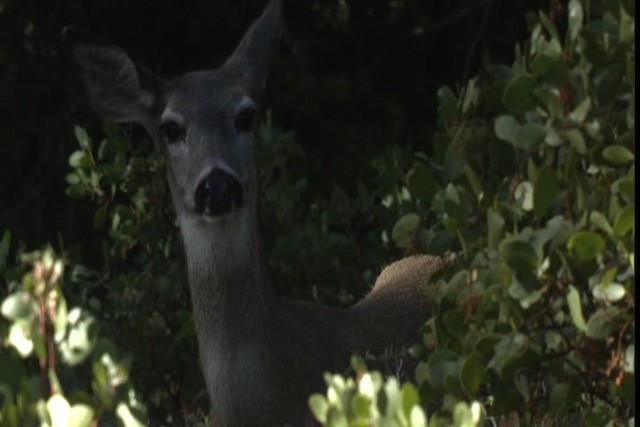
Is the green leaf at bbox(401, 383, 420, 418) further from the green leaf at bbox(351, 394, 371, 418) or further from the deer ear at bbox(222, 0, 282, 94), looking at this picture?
the deer ear at bbox(222, 0, 282, 94)

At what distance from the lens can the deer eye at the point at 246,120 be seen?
7254 mm

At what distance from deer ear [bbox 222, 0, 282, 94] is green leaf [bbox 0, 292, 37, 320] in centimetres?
393

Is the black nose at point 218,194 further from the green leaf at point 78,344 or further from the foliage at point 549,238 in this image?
the green leaf at point 78,344

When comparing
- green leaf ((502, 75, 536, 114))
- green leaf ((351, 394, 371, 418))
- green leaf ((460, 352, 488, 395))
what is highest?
green leaf ((502, 75, 536, 114))

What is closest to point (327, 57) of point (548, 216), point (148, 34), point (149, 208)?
point (148, 34)

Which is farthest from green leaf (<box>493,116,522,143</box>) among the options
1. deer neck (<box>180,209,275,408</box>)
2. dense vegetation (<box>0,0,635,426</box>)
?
deer neck (<box>180,209,275,408</box>)

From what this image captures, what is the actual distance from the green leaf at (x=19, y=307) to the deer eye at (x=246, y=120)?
3.60 m

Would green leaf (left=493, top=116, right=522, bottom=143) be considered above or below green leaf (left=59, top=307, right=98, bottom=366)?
above

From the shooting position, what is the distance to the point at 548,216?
15.7 feet

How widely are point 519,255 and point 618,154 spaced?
0.29 m

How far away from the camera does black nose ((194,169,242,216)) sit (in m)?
6.81

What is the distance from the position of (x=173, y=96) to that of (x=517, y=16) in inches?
169

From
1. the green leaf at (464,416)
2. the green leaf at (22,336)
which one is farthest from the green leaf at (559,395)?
the green leaf at (22,336)

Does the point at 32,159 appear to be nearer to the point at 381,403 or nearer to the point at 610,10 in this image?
the point at 610,10
